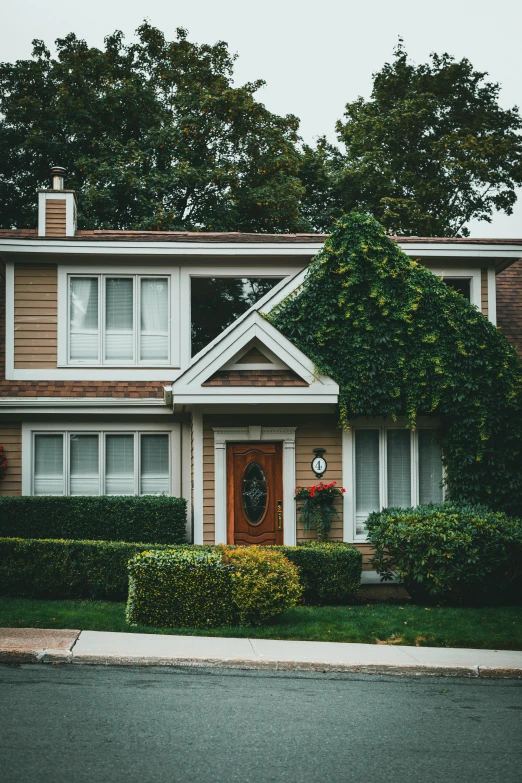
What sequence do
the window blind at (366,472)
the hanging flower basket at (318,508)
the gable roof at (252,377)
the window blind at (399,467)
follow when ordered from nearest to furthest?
the gable roof at (252,377), the hanging flower basket at (318,508), the window blind at (366,472), the window blind at (399,467)

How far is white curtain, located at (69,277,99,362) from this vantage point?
1593cm

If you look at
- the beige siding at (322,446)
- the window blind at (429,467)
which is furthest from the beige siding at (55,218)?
the window blind at (429,467)

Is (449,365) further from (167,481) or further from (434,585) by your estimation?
(167,481)

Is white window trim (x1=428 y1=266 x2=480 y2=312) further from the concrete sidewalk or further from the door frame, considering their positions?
the concrete sidewalk

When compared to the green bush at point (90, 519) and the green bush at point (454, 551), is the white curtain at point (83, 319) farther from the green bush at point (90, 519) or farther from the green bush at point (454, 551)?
the green bush at point (454, 551)

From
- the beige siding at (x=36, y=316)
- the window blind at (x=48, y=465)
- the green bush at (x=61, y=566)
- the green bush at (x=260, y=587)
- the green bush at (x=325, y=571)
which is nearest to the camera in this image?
the green bush at (x=260, y=587)

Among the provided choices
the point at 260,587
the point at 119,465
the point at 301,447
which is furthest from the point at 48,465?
the point at 260,587

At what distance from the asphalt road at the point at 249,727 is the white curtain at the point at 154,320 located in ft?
26.9

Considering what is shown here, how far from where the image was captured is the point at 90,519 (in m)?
14.3

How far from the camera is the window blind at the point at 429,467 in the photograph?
49.7ft

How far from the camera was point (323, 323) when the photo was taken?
1462 cm

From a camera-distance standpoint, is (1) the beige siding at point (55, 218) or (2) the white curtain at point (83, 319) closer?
(2) the white curtain at point (83, 319)

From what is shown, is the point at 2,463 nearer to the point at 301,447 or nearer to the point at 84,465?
the point at 84,465

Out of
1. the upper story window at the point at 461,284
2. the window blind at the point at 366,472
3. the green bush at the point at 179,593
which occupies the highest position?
the upper story window at the point at 461,284
